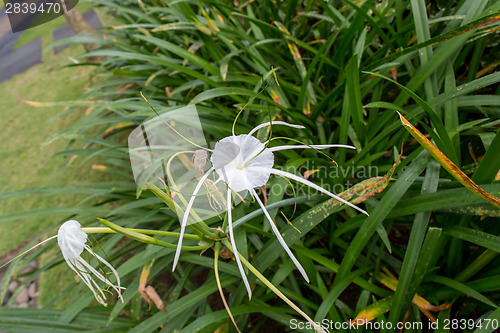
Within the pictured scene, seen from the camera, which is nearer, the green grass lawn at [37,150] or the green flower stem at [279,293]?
the green flower stem at [279,293]

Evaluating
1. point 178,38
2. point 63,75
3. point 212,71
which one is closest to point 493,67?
point 212,71

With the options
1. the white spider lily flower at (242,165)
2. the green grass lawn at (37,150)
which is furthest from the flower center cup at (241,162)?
the green grass lawn at (37,150)

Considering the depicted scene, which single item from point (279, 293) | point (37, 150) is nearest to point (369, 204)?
point (279, 293)

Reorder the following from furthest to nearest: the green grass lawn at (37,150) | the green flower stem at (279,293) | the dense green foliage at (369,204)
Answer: the green grass lawn at (37,150)
the dense green foliage at (369,204)
the green flower stem at (279,293)

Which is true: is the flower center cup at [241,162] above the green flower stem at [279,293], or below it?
above

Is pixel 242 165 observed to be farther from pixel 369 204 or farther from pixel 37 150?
pixel 37 150

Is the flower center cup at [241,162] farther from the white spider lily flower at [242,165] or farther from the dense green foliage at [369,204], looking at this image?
the dense green foliage at [369,204]

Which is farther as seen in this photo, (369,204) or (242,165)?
(369,204)

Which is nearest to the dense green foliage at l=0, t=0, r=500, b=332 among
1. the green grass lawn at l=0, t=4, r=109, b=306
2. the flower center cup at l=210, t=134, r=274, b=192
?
the flower center cup at l=210, t=134, r=274, b=192

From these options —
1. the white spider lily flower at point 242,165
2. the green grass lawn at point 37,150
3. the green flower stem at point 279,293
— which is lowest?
the green grass lawn at point 37,150

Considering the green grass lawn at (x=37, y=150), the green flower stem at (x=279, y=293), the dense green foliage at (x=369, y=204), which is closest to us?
the green flower stem at (x=279, y=293)
